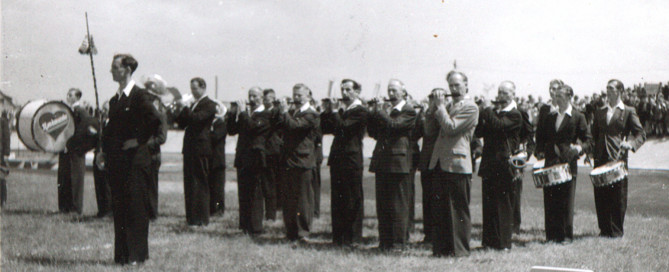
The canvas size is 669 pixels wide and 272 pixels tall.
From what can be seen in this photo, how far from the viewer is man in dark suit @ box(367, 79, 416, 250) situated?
751 cm

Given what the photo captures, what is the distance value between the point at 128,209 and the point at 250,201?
253cm

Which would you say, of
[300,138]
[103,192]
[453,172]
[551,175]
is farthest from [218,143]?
[551,175]

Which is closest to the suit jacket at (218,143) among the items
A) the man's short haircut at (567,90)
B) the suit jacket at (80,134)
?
the suit jacket at (80,134)

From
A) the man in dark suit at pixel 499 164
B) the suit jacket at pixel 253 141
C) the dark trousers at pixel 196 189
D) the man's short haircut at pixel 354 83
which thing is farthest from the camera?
the dark trousers at pixel 196 189

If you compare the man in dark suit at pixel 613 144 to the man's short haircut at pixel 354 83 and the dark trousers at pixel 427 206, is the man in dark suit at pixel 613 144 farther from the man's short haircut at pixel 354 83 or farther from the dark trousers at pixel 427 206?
the man's short haircut at pixel 354 83

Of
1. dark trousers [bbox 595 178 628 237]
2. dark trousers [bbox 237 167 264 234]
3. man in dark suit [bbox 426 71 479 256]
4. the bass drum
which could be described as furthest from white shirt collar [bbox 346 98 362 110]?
the bass drum

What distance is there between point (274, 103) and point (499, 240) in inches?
141

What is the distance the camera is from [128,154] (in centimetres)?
655

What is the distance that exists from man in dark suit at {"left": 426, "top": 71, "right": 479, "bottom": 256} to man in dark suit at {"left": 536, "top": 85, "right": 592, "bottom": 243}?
1468 millimetres

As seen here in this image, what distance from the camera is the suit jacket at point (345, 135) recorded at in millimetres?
7688

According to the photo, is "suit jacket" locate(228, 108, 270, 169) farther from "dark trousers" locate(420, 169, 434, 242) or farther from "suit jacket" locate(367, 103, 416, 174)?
"dark trousers" locate(420, 169, 434, 242)

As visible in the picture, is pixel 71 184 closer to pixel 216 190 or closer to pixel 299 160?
pixel 216 190

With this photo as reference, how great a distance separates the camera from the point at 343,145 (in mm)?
7855

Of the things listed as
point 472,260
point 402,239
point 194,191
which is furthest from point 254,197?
point 472,260
